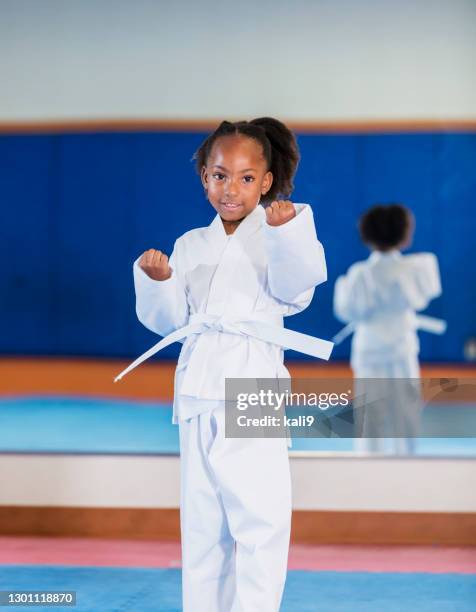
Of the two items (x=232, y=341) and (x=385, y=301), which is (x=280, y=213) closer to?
(x=232, y=341)

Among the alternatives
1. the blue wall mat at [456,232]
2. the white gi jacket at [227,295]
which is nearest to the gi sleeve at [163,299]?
the white gi jacket at [227,295]

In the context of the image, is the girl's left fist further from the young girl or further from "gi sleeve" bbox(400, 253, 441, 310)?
"gi sleeve" bbox(400, 253, 441, 310)

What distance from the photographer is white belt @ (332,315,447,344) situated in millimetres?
3869

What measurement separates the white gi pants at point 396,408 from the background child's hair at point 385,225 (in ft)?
1.44

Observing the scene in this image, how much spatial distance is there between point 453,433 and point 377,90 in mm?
1282

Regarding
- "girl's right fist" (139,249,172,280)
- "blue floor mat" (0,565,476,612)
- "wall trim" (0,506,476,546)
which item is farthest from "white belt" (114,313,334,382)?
"wall trim" (0,506,476,546)

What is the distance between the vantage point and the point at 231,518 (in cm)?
209

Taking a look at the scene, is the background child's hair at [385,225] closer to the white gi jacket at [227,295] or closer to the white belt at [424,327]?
the white belt at [424,327]

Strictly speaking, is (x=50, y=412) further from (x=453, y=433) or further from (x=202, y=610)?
(x=202, y=610)

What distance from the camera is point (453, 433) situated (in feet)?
11.9

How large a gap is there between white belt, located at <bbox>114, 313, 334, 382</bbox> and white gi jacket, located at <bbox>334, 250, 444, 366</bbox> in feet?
5.14

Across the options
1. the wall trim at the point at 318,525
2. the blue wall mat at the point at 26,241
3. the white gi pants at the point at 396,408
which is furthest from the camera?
the blue wall mat at the point at 26,241
